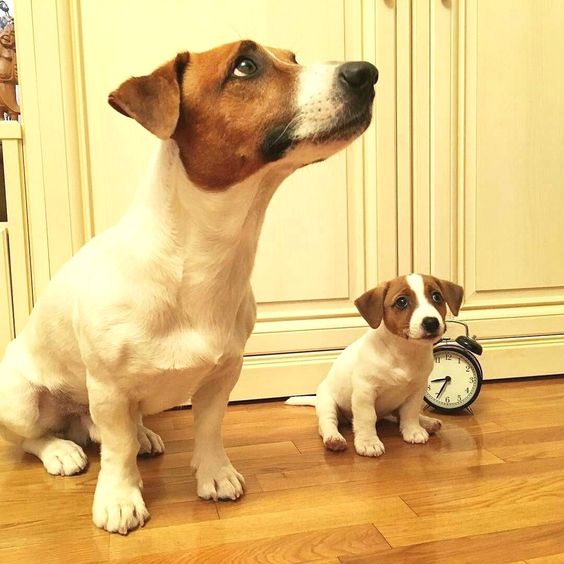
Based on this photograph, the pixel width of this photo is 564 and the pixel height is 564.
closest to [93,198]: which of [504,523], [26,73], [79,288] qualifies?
[26,73]

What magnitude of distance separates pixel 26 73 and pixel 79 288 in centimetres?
87

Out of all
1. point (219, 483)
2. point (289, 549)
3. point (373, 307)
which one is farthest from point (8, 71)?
point (289, 549)

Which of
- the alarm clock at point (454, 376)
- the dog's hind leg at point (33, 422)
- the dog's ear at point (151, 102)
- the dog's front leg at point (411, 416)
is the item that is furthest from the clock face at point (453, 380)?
the dog's ear at point (151, 102)

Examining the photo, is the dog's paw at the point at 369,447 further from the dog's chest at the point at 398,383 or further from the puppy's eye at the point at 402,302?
the puppy's eye at the point at 402,302

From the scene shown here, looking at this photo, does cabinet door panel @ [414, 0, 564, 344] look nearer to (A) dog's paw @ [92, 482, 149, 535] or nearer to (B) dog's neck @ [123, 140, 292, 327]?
(B) dog's neck @ [123, 140, 292, 327]

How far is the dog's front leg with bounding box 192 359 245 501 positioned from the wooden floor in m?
0.04

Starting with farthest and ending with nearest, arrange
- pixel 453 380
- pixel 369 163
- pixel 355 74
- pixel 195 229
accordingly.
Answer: pixel 369 163
pixel 453 380
pixel 195 229
pixel 355 74

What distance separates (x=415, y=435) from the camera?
1.54 m

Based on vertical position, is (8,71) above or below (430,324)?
above

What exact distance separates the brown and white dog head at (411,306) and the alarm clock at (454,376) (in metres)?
0.25

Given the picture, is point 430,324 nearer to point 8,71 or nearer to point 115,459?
point 115,459

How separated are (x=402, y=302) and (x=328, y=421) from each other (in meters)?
0.36

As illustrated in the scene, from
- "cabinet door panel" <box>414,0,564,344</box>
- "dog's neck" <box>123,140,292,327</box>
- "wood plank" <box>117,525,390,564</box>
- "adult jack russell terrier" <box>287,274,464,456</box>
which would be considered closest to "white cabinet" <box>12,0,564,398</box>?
"cabinet door panel" <box>414,0,564,344</box>

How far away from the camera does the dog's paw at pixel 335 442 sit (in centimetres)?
149
